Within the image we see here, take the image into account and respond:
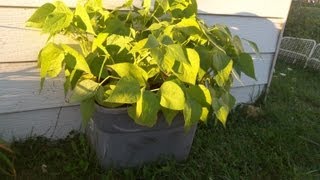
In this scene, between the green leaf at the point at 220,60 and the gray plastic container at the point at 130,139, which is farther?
the gray plastic container at the point at 130,139

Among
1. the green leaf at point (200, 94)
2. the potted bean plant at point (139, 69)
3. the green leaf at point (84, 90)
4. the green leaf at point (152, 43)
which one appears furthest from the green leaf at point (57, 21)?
the green leaf at point (200, 94)

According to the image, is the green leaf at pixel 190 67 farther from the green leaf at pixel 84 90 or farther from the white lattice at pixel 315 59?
the white lattice at pixel 315 59

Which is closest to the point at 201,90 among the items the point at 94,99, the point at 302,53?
the point at 94,99

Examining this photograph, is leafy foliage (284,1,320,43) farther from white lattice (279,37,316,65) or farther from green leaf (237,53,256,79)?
green leaf (237,53,256,79)

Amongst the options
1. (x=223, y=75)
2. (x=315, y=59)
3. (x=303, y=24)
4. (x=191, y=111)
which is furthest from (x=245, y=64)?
(x=303, y=24)

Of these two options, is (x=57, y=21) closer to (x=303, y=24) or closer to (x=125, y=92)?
(x=125, y=92)

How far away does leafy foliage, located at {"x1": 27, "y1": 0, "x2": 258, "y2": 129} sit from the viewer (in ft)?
5.42

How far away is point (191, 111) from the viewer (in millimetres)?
1719

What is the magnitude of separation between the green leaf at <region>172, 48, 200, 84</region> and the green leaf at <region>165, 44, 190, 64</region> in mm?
73

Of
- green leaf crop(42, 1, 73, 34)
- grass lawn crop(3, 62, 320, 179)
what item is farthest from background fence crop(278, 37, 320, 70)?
green leaf crop(42, 1, 73, 34)

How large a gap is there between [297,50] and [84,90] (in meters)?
3.57

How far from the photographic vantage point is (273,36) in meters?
2.87

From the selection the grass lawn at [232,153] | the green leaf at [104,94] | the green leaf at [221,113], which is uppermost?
the green leaf at [104,94]

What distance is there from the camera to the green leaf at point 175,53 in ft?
5.21
